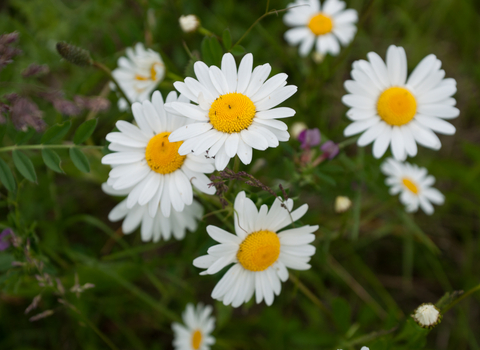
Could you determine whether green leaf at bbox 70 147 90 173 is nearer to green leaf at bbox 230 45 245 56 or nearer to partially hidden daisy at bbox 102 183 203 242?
partially hidden daisy at bbox 102 183 203 242

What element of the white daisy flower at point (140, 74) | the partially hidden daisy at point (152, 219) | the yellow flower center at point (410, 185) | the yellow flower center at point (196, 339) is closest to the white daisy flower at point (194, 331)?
the yellow flower center at point (196, 339)

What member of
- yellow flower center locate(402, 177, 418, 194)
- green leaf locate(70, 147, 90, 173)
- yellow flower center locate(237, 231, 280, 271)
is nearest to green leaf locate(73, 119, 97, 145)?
green leaf locate(70, 147, 90, 173)

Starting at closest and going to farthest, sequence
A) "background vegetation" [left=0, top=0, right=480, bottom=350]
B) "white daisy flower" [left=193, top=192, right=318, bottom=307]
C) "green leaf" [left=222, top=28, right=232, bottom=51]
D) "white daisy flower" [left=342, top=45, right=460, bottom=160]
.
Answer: "white daisy flower" [left=193, top=192, right=318, bottom=307]
"green leaf" [left=222, top=28, right=232, bottom=51]
"white daisy flower" [left=342, top=45, right=460, bottom=160]
"background vegetation" [left=0, top=0, right=480, bottom=350]

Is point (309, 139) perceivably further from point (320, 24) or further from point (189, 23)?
point (320, 24)

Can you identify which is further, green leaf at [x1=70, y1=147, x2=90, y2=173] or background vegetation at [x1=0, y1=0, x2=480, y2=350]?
background vegetation at [x1=0, y1=0, x2=480, y2=350]

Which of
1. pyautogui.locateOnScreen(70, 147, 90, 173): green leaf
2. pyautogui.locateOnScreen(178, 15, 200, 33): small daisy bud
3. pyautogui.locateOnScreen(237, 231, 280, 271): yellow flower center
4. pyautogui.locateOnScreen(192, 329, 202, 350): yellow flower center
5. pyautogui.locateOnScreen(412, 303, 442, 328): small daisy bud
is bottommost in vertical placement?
pyautogui.locateOnScreen(192, 329, 202, 350): yellow flower center

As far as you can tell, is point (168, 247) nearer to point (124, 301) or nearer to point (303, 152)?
point (124, 301)
